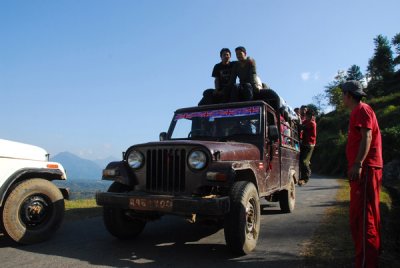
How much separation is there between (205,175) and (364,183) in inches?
75.4

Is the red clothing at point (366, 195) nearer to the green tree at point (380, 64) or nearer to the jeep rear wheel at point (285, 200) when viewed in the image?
the jeep rear wheel at point (285, 200)

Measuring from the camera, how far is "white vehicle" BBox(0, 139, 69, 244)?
5355 millimetres

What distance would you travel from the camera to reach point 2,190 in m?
5.29

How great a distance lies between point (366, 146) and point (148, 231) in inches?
155

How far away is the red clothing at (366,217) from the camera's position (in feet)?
12.4

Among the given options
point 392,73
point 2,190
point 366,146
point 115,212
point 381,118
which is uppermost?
point 392,73

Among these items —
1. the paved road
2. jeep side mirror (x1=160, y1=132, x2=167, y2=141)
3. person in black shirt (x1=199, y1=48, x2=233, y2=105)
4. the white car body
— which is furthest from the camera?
person in black shirt (x1=199, y1=48, x2=233, y2=105)

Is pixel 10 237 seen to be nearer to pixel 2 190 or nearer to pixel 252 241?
pixel 2 190

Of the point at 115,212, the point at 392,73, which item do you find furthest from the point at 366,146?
the point at 392,73

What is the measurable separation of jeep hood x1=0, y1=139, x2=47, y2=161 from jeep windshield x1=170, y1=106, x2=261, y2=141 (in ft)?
7.32

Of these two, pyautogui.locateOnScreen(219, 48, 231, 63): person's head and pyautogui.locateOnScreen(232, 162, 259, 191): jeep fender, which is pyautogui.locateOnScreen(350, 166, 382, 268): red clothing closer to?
pyautogui.locateOnScreen(232, 162, 259, 191): jeep fender

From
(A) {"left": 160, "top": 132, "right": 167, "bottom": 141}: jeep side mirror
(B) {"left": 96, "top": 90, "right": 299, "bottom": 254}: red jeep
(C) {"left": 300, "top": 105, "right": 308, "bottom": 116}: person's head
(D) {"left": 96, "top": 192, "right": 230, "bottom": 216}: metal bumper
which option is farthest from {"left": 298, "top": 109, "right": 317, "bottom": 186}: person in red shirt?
(D) {"left": 96, "top": 192, "right": 230, "bottom": 216}: metal bumper

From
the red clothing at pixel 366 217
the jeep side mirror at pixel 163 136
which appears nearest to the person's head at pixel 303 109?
the jeep side mirror at pixel 163 136

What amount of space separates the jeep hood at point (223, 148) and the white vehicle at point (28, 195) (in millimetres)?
1672
